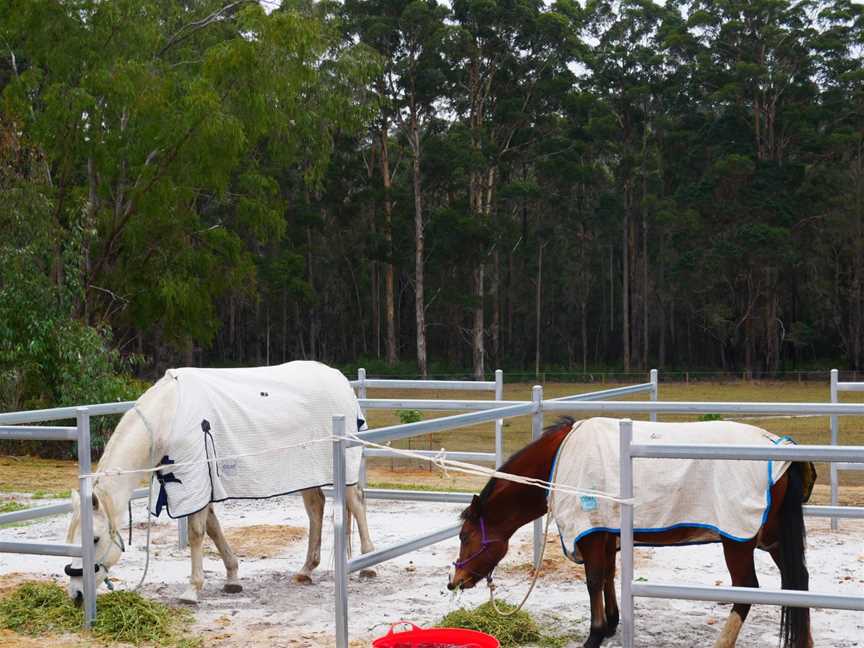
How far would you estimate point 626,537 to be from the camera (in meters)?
4.48

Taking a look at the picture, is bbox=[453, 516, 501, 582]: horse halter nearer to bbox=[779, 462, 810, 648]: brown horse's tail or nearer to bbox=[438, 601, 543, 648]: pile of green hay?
bbox=[438, 601, 543, 648]: pile of green hay

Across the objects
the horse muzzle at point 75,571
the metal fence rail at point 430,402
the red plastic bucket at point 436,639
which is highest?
the metal fence rail at point 430,402

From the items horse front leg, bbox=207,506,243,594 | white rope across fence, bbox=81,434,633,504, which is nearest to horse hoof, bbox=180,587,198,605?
horse front leg, bbox=207,506,243,594

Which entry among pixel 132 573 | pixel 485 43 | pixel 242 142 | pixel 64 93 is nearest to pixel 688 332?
pixel 485 43

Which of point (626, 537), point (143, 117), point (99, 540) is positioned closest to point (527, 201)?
point (143, 117)

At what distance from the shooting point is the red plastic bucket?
488cm

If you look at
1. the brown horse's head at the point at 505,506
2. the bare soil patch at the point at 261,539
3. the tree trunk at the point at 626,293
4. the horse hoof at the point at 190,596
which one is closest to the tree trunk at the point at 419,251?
the tree trunk at the point at 626,293

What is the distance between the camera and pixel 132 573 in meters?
7.59

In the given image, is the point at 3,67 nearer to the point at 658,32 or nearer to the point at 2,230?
the point at 2,230

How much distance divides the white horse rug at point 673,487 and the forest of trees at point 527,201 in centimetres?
2002

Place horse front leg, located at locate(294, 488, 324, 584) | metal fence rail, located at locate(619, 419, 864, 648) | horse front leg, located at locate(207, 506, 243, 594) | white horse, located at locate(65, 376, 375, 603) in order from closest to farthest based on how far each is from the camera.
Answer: metal fence rail, located at locate(619, 419, 864, 648) < white horse, located at locate(65, 376, 375, 603) < horse front leg, located at locate(207, 506, 243, 594) < horse front leg, located at locate(294, 488, 324, 584)

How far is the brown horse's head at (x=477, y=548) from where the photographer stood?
5457 mm

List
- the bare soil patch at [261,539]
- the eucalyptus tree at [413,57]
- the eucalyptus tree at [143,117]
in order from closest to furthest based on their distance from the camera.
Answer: the bare soil patch at [261,539], the eucalyptus tree at [143,117], the eucalyptus tree at [413,57]

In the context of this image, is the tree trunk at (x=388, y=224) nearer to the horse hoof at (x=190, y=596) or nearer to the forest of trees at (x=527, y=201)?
the forest of trees at (x=527, y=201)
